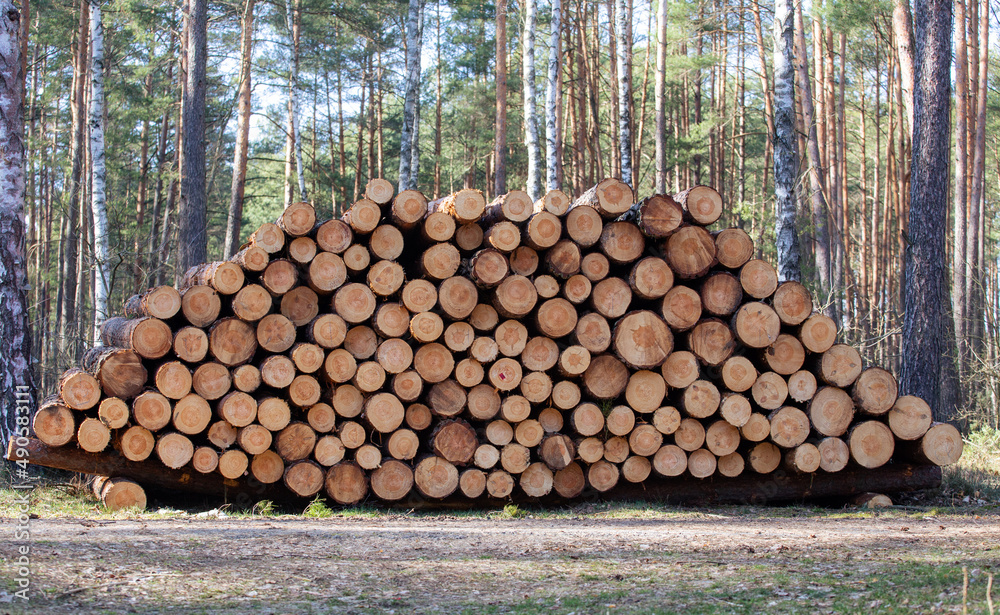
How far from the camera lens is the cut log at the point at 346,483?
21.4 ft

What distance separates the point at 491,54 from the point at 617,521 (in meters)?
20.1

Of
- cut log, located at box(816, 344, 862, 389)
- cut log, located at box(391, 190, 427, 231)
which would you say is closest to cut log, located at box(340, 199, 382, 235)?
cut log, located at box(391, 190, 427, 231)

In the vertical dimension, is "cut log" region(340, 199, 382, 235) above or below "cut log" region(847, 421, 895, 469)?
above

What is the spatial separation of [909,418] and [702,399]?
1816mm

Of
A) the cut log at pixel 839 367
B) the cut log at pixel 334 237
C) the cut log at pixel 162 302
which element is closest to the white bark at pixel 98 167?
the cut log at pixel 162 302

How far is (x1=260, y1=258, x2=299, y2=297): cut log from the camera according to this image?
6.43m

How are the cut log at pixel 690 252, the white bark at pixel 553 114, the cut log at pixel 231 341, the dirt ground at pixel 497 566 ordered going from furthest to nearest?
the white bark at pixel 553 114
the cut log at pixel 690 252
the cut log at pixel 231 341
the dirt ground at pixel 497 566

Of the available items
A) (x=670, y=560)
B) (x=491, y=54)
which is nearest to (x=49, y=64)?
(x=491, y=54)

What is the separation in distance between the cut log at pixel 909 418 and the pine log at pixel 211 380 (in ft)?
18.5

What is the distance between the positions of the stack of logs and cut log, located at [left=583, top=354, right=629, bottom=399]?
0.06ft

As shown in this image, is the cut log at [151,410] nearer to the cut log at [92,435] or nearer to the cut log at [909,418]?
the cut log at [92,435]

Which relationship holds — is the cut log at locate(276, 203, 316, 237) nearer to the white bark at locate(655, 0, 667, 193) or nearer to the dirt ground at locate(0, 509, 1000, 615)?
the dirt ground at locate(0, 509, 1000, 615)

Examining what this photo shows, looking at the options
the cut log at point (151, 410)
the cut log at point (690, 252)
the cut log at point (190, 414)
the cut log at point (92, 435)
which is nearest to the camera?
the cut log at point (92, 435)

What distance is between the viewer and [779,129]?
8992 millimetres
